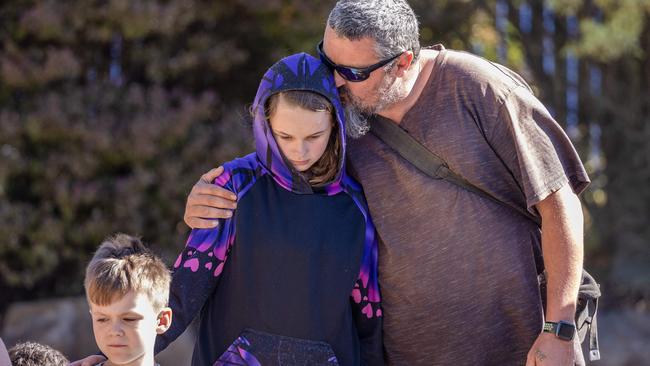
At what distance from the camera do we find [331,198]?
3043 millimetres

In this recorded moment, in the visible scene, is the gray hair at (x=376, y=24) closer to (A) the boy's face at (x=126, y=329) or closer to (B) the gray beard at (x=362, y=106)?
(B) the gray beard at (x=362, y=106)

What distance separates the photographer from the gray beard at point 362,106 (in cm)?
300

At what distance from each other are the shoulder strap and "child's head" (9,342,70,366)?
121cm

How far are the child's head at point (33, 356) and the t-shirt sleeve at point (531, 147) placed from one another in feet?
4.84

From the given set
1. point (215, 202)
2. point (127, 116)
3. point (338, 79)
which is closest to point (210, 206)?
point (215, 202)

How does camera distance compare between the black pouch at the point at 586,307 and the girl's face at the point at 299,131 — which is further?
the black pouch at the point at 586,307

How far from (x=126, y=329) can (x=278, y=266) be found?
495 millimetres

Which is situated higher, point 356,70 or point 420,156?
point 356,70

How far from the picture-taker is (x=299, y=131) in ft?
9.52

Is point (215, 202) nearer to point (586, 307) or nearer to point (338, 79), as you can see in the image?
point (338, 79)

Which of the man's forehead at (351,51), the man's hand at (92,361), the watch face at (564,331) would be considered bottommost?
the watch face at (564,331)

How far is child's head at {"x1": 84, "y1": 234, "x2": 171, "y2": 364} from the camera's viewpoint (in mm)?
2686

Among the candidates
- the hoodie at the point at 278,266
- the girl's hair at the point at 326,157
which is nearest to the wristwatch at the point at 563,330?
the hoodie at the point at 278,266

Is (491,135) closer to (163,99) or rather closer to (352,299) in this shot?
(352,299)
